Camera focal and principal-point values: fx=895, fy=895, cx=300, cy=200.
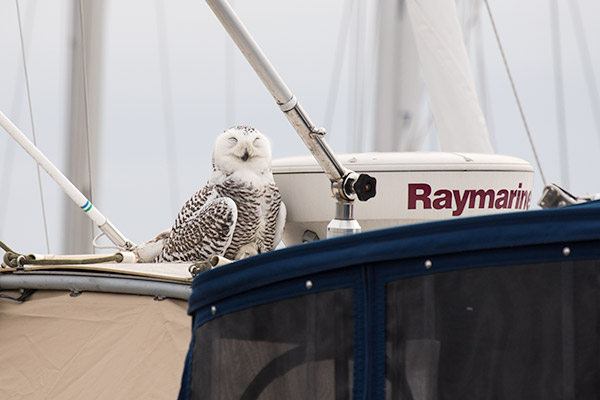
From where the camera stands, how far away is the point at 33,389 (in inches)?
75.4

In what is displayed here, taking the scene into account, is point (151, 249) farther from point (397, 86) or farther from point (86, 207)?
point (397, 86)

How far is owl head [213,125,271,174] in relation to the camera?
8.04 ft

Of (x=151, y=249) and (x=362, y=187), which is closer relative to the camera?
(x=362, y=187)

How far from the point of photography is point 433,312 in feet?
3.44

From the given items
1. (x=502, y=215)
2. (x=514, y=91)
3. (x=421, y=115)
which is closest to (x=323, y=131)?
(x=502, y=215)

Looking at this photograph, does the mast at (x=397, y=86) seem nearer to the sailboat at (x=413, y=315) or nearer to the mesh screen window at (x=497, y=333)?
the sailboat at (x=413, y=315)

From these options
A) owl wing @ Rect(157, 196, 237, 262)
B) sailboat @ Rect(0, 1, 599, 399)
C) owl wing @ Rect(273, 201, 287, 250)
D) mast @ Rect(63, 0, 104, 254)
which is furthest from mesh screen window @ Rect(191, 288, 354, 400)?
mast @ Rect(63, 0, 104, 254)

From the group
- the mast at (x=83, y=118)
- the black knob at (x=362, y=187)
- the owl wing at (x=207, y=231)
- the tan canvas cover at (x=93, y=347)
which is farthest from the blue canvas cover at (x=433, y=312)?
the mast at (x=83, y=118)

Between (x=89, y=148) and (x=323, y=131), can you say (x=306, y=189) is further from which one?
(x=89, y=148)

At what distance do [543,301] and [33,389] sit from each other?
127cm

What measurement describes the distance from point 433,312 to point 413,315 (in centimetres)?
3

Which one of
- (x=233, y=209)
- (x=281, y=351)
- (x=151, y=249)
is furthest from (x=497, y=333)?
(x=151, y=249)

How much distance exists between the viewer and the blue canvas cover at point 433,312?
1.01m

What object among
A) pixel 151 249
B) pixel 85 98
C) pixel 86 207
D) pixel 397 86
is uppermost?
pixel 85 98
